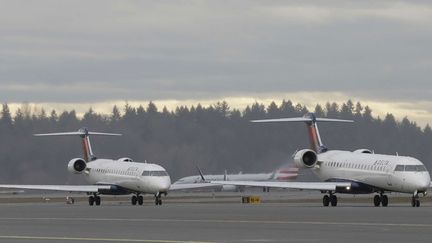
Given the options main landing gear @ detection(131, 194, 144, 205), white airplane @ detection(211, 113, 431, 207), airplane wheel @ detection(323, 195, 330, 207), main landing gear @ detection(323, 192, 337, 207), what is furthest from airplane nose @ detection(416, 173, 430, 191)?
main landing gear @ detection(131, 194, 144, 205)

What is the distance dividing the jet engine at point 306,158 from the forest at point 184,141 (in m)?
60.7

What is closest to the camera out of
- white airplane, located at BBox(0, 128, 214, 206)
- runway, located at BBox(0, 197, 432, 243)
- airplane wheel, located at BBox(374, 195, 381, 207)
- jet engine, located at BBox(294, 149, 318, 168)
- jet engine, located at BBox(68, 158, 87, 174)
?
runway, located at BBox(0, 197, 432, 243)

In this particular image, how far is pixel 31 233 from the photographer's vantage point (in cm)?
3716

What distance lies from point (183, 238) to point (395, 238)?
617 centimetres

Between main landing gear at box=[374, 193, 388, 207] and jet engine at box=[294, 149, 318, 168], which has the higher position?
jet engine at box=[294, 149, 318, 168]

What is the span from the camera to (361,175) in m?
69.9

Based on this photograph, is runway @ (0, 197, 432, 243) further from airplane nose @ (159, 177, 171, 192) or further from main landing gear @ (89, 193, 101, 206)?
main landing gear @ (89, 193, 101, 206)

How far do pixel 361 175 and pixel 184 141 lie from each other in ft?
305

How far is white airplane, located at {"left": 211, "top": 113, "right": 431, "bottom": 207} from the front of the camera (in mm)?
66500

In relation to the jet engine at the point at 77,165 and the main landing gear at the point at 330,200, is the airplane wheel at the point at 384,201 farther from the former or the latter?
the jet engine at the point at 77,165

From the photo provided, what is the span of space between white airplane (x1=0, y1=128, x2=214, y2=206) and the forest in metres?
40.9

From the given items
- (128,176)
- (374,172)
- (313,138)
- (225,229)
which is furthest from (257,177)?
(225,229)

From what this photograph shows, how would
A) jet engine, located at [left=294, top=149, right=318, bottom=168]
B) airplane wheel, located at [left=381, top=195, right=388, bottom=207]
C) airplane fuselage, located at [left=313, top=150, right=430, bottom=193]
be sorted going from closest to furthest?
airplane fuselage, located at [left=313, top=150, right=430, bottom=193] < airplane wheel, located at [left=381, top=195, right=388, bottom=207] < jet engine, located at [left=294, top=149, right=318, bottom=168]

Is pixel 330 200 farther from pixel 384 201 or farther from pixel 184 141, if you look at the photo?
pixel 184 141
